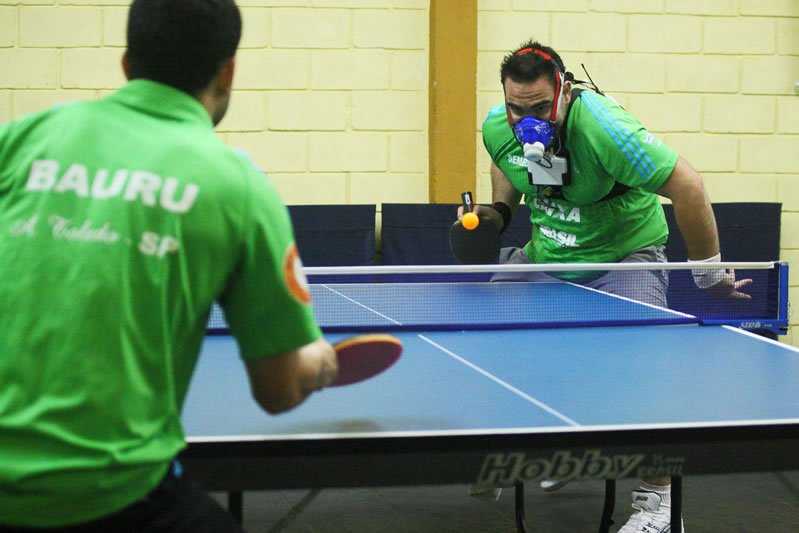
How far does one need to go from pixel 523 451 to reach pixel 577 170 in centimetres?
189

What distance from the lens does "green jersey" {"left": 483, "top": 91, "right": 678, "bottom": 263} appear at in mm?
3078

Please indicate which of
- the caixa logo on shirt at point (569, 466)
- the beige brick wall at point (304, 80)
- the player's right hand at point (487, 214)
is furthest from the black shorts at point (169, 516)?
the beige brick wall at point (304, 80)

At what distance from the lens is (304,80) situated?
5320 mm

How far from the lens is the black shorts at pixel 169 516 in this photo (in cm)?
111

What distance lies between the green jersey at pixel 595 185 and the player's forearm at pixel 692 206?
48 millimetres

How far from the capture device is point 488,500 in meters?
3.51

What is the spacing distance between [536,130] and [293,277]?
209cm

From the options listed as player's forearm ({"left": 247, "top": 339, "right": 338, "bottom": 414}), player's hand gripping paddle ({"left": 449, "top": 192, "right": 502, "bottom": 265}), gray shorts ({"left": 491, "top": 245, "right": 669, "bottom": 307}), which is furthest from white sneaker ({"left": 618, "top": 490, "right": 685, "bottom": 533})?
player's forearm ({"left": 247, "top": 339, "right": 338, "bottom": 414})

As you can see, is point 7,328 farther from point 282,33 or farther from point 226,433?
point 282,33

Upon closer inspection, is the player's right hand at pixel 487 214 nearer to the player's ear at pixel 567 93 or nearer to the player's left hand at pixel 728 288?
the player's ear at pixel 567 93

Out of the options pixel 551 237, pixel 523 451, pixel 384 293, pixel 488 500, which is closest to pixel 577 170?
pixel 551 237

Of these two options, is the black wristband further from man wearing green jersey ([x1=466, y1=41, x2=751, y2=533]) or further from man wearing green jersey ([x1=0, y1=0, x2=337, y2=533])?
man wearing green jersey ([x1=0, y1=0, x2=337, y2=533])

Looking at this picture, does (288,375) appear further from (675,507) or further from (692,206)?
(692,206)

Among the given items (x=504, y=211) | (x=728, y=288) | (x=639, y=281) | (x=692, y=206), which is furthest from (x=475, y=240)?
(x=728, y=288)
